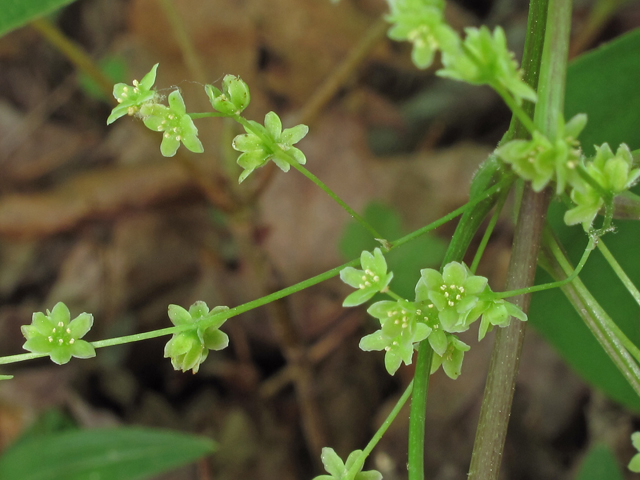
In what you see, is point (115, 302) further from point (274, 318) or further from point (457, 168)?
point (457, 168)

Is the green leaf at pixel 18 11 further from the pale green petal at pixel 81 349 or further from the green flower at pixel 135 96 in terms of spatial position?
the pale green petal at pixel 81 349

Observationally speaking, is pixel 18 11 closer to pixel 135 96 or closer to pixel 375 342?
pixel 135 96

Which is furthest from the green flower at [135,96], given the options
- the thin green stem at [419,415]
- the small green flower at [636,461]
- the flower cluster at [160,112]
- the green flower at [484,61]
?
the small green flower at [636,461]

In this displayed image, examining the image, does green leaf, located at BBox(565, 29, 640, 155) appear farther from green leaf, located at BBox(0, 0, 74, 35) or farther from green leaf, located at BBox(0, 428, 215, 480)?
green leaf, located at BBox(0, 428, 215, 480)

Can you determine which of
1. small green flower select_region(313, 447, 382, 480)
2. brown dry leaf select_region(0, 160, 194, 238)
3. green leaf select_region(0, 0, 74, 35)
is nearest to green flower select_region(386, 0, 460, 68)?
small green flower select_region(313, 447, 382, 480)

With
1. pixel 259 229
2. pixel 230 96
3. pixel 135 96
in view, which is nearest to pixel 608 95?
pixel 230 96

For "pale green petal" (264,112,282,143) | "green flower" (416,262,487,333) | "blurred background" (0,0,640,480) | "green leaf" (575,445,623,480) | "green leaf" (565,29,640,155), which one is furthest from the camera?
"blurred background" (0,0,640,480)

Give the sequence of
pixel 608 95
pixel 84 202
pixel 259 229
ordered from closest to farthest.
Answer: pixel 608 95 → pixel 259 229 → pixel 84 202

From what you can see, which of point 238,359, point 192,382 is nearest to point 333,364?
point 238,359
